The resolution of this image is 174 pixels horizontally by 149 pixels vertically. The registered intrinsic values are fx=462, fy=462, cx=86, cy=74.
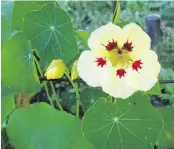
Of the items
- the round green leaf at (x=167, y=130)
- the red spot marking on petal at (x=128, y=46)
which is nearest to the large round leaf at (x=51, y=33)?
the red spot marking on petal at (x=128, y=46)

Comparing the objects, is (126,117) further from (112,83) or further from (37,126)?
(37,126)

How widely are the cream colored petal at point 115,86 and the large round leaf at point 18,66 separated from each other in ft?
0.61

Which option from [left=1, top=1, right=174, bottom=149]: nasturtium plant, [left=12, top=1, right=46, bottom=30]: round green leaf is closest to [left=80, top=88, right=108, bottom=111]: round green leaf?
[left=1, top=1, right=174, bottom=149]: nasturtium plant

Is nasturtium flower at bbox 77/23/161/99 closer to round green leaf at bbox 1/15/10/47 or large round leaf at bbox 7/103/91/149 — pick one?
large round leaf at bbox 7/103/91/149

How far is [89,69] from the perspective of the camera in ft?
2.84

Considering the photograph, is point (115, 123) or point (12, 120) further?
point (12, 120)

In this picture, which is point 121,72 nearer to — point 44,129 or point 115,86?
point 115,86

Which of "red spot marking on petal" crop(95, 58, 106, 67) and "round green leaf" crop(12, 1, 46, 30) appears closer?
"red spot marking on petal" crop(95, 58, 106, 67)

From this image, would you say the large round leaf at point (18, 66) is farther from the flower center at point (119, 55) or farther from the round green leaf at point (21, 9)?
the flower center at point (119, 55)

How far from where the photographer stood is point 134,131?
902 millimetres

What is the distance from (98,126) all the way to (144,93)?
0.11 m

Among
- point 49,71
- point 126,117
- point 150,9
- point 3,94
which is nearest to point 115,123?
point 126,117

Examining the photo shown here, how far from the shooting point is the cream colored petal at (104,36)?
0.84m

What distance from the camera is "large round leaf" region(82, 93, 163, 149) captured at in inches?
35.2
